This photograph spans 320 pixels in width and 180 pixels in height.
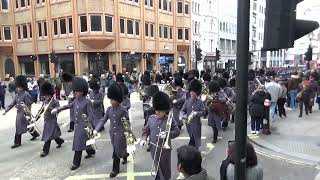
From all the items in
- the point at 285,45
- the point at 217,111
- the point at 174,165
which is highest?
the point at 285,45

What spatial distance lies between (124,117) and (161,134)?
143 centimetres

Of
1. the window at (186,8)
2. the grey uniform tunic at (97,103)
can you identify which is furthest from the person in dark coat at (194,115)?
the window at (186,8)

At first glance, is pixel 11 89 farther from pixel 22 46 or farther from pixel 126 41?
pixel 22 46

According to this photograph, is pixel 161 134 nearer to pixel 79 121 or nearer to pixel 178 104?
pixel 79 121

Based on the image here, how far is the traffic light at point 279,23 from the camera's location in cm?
337

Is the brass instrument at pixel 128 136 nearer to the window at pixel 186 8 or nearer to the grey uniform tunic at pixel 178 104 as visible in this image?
the grey uniform tunic at pixel 178 104

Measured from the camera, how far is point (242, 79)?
11.1ft

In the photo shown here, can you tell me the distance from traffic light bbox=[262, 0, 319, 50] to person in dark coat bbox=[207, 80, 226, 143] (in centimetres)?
716

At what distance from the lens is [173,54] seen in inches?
1785

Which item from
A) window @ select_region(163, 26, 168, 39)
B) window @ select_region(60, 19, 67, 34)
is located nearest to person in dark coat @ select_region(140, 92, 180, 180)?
window @ select_region(60, 19, 67, 34)

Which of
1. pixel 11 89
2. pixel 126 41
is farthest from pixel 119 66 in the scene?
pixel 11 89

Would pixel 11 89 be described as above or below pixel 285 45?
below

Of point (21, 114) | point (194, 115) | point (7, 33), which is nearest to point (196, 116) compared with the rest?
point (194, 115)

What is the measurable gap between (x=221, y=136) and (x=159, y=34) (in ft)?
107
